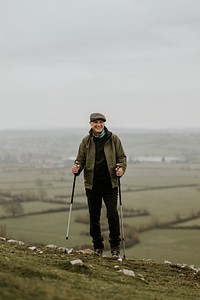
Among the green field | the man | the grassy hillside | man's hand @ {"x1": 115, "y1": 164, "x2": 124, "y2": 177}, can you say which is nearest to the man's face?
the man

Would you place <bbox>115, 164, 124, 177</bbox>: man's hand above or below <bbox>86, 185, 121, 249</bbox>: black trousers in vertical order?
above

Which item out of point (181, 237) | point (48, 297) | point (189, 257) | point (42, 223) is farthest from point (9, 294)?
point (42, 223)

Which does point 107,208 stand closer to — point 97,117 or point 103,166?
point 103,166

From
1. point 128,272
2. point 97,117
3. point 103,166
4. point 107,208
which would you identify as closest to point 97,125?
point 97,117

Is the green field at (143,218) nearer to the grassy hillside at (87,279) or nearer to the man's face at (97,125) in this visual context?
the grassy hillside at (87,279)

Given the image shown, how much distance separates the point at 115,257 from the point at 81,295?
4.99m

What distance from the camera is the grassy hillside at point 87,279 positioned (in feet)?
25.6

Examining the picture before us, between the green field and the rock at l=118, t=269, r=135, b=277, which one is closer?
the rock at l=118, t=269, r=135, b=277

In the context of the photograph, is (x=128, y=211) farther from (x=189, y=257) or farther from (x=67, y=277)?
(x=67, y=277)

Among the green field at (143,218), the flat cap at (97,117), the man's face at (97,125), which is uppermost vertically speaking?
the flat cap at (97,117)

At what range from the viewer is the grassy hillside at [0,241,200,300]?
307 inches

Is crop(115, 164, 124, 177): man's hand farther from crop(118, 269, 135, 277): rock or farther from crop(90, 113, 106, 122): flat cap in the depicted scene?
crop(118, 269, 135, 277): rock

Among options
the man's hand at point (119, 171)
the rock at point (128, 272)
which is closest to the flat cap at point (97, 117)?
the man's hand at point (119, 171)

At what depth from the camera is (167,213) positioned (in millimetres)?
58719
